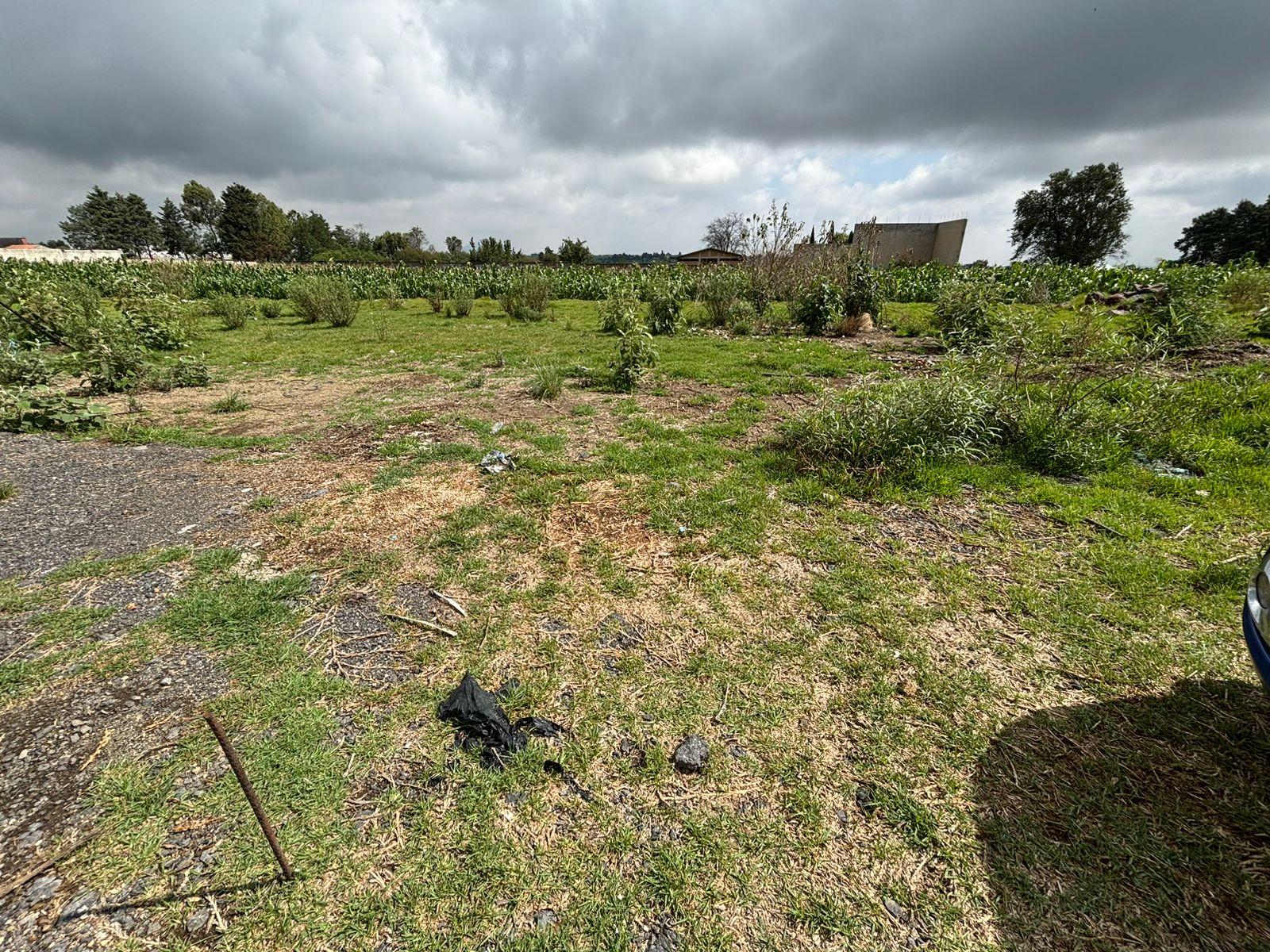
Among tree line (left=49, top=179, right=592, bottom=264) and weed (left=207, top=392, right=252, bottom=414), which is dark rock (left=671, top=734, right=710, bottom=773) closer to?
weed (left=207, top=392, right=252, bottom=414)

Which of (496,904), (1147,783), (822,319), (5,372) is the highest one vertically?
(822,319)

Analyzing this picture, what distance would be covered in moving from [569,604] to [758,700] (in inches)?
49.6

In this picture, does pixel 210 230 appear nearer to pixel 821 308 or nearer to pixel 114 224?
pixel 114 224

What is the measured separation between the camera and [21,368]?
6781 mm

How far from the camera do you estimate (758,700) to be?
2.42 metres

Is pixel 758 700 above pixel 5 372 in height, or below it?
below

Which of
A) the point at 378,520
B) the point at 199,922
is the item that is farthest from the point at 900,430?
the point at 199,922

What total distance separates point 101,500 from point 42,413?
123 inches

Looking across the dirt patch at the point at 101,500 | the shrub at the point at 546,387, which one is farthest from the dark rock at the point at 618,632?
the shrub at the point at 546,387

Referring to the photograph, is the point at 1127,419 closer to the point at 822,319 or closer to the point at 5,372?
the point at 822,319

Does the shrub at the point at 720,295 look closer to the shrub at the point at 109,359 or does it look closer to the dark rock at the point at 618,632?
the shrub at the point at 109,359

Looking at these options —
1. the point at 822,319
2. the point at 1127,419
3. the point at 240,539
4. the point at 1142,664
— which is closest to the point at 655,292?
the point at 822,319

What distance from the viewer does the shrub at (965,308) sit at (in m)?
9.95

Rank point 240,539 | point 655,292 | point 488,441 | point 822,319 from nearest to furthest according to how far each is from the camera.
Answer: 1. point 240,539
2. point 488,441
3. point 822,319
4. point 655,292
